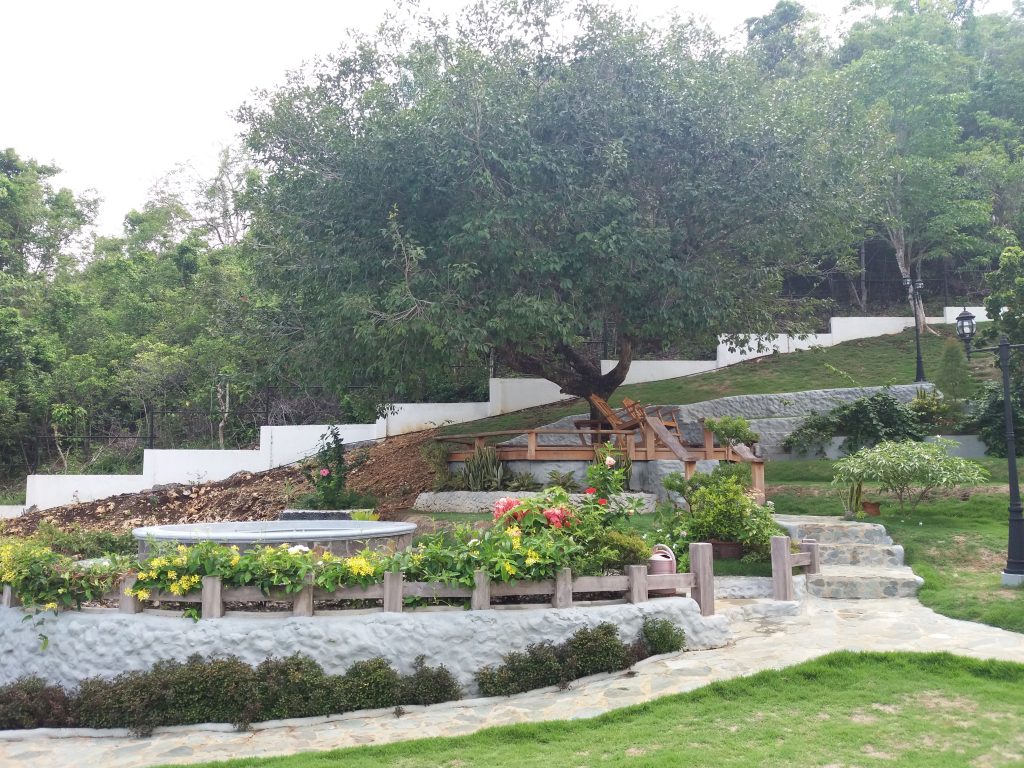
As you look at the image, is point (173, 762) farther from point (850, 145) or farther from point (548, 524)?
point (850, 145)

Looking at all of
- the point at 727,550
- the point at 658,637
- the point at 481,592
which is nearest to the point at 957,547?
the point at 727,550

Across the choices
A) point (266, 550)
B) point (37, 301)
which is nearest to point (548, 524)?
point (266, 550)

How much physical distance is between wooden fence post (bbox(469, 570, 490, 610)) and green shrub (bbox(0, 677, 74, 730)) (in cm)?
316

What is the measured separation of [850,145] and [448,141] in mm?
8436

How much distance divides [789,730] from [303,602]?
3.73 metres

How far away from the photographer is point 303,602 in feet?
21.7

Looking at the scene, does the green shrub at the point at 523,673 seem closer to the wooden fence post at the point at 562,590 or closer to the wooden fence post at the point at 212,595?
the wooden fence post at the point at 562,590

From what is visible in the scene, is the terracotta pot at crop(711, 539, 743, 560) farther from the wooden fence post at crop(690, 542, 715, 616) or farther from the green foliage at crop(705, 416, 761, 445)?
the green foliage at crop(705, 416, 761, 445)

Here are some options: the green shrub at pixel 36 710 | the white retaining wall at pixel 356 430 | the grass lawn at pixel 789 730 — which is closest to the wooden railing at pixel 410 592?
the green shrub at pixel 36 710

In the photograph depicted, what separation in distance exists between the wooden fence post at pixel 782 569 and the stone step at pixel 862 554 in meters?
1.80

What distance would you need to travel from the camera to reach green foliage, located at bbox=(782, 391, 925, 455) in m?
16.3

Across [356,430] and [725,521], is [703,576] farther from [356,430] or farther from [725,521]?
[356,430]

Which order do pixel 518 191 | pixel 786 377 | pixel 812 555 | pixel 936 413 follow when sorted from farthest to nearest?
pixel 786 377 < pixel 936 413 < pixel 518 191 < pixel 812 555

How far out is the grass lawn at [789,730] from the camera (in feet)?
16.0
